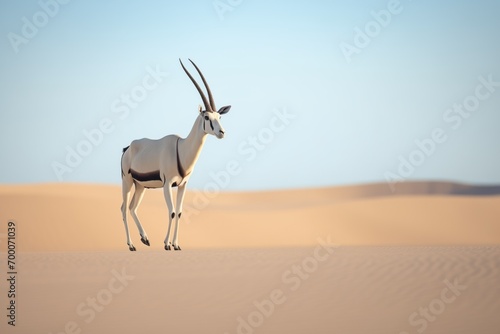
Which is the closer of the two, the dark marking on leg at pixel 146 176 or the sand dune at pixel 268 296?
the sand dune at pixel 268 296

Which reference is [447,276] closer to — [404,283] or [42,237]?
[404,283]

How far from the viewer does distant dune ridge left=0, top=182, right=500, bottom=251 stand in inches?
746

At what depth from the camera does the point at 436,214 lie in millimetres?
25734

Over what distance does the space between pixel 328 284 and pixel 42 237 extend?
12.5 meters

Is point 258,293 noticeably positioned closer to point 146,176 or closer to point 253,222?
point 146,176

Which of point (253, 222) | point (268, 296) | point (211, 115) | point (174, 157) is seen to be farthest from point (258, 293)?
point (253, 222)

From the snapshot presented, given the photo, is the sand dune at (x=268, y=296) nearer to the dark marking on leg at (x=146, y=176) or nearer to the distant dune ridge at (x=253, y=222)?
the dark marking on leg at (x=146, y=176)

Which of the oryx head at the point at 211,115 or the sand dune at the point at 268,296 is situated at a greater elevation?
the oryx head at the point at 211,115

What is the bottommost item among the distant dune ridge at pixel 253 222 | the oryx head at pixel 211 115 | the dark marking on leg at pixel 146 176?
the distant dune ridge at pixel 253 222

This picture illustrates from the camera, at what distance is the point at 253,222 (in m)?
23.1

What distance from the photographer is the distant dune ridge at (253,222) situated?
62.2ft

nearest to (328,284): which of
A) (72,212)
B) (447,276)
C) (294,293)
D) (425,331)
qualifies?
(294,293)

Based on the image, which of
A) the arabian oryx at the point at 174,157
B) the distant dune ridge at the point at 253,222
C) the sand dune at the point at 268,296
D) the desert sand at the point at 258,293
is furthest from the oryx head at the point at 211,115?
the distant dune ridge at the point at 253,222

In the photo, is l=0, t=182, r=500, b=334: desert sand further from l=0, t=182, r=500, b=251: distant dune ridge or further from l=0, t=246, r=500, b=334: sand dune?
l=0, t=182, r=500, b=251: distant dune ridge
